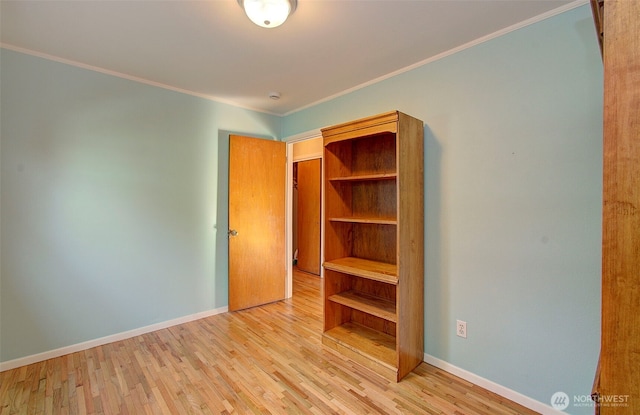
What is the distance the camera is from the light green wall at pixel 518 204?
64.1 inches

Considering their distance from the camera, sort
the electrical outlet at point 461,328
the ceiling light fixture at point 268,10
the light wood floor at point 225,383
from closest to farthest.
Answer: the ceiling light fixture at point 268,10 → the light wood floor at point 225,383 → the electrical outlet at point 461,328

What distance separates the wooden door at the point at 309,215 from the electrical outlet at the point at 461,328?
3.13 m

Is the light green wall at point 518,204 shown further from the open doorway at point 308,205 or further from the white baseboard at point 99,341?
the open doorway at point 308,205

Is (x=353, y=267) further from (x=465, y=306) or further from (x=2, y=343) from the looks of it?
(x=2, y=343)

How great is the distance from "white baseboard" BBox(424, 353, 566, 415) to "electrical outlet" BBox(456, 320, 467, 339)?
0.25 metres

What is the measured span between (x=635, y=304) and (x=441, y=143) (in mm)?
1697

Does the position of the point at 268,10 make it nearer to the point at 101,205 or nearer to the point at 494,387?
the point at 101,205

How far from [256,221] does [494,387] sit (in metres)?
2.73

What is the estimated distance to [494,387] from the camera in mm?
1934

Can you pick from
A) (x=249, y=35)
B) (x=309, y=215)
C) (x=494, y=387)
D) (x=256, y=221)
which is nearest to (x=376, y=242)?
(x=494, y=387)

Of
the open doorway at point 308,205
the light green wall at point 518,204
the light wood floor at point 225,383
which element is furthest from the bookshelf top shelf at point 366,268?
the open doorway at point 308,205

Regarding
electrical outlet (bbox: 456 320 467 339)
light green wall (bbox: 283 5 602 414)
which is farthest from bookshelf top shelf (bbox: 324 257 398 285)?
electrical outlet (bbox: 456 320 467 339)

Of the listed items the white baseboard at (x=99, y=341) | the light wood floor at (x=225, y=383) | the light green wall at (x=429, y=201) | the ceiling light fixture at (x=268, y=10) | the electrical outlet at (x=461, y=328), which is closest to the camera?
the ceiling light fixture at (x=268, y=10)

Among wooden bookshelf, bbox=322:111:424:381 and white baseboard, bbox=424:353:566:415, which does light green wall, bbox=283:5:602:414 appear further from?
wooden bookshelf, bbox=322:111:424:381
